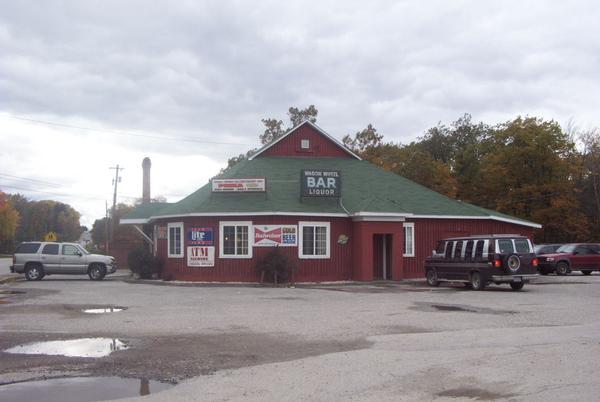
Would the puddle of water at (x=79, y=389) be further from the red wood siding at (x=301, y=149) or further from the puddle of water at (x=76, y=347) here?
the red wood siding at (x=301, y=149)

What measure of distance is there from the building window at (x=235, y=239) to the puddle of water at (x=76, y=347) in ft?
52.2

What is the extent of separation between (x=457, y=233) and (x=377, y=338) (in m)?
20.0

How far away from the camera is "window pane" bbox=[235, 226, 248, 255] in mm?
27781

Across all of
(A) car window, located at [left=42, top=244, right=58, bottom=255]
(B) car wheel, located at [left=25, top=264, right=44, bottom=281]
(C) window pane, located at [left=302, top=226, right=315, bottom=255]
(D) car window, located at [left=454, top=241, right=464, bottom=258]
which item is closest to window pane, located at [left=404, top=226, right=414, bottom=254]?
(C) window pane, located at [left=302, top=226, right=315, bottom=255]

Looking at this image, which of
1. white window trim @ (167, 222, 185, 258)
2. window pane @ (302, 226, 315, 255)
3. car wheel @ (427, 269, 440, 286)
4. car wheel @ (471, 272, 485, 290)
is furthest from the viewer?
white window trim @ (167, 222, 185, 258)

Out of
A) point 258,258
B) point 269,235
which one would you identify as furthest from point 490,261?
point 258,258

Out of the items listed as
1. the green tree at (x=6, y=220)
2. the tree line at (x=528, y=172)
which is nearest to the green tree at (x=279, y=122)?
the tree line at (x=528, y=172)

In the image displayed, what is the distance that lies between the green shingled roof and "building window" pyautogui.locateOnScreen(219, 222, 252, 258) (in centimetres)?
78

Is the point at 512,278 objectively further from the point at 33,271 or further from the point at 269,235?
the point at 33,271

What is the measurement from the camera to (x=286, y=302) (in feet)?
62.0

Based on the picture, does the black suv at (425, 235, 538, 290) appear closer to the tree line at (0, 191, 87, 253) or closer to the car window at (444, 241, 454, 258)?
the car window at (444, 241, 454, 258)

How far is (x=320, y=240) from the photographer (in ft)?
93.2

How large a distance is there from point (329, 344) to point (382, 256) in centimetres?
1893

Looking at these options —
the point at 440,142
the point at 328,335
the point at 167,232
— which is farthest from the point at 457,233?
the point at 440,142
